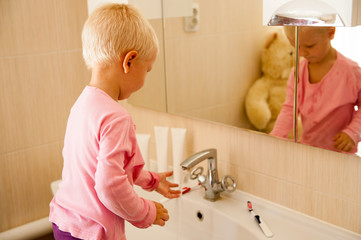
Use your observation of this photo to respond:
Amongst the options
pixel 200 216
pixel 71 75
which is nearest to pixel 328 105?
pixel 200 216

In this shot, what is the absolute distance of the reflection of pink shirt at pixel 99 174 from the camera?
3.01 ft

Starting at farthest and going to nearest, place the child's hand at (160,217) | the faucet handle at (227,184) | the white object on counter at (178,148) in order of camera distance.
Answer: the white object on counter at (178,148)
the faucet handle at (227,184)
the child's hand at (160,217)

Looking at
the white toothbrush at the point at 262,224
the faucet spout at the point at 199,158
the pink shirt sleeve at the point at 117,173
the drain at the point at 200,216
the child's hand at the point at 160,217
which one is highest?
the pink shirt sleeve at the point at 117,173

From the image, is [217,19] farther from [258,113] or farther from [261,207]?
[261,207]

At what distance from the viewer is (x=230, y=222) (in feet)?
4.08

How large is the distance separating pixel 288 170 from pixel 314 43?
0.35m

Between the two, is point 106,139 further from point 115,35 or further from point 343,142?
point 343,142

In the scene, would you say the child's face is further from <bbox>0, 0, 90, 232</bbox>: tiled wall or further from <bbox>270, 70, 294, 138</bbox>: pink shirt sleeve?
<bbox>0, 0, 90, 232</bbox>: tiled wall

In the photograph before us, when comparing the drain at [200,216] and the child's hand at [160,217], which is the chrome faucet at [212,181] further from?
the child's hand at [160,217]

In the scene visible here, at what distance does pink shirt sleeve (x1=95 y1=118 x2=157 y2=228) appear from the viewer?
35.8 inches

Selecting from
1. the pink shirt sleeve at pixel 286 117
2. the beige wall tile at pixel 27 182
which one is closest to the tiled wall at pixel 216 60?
the pink shirt sleeve at pixel 286 117

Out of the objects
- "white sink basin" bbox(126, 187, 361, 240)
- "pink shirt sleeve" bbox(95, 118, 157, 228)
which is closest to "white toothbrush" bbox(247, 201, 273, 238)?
"white sink basin" bbox(126, 187, 361, 240)

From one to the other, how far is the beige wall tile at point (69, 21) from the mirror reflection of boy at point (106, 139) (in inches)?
25.3

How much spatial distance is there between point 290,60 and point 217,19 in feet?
0.90
